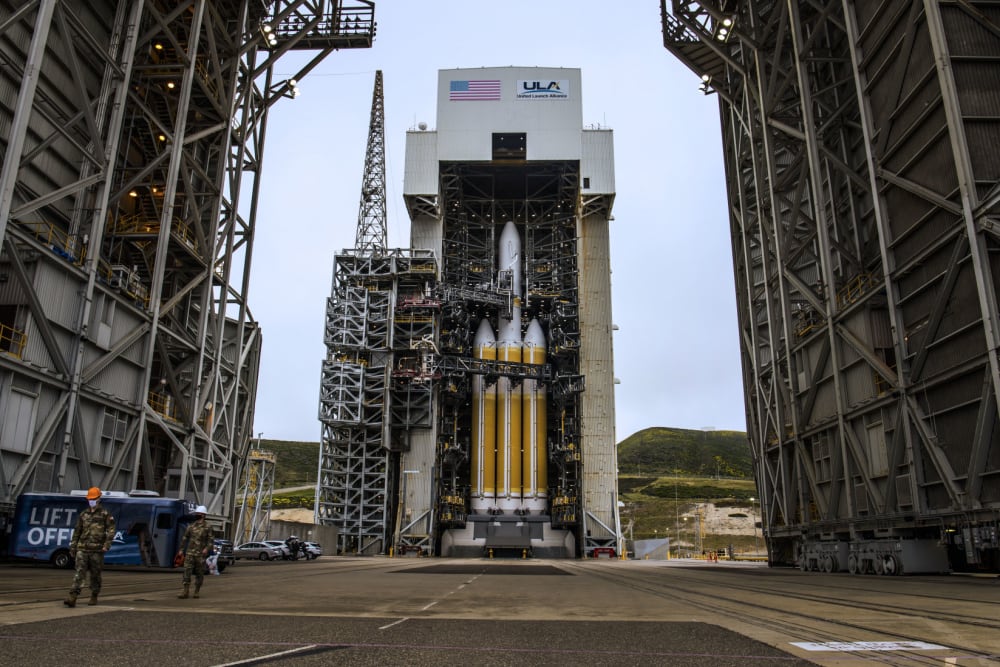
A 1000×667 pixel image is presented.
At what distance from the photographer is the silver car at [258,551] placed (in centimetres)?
3506

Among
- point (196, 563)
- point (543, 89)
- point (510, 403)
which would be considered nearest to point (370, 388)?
point (510, 403)

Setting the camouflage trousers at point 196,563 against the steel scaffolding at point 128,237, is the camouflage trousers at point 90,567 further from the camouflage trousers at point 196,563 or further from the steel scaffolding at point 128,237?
the steel scaffolding at point 128,237

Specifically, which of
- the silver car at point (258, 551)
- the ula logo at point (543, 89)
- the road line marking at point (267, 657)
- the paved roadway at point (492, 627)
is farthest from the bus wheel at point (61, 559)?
the ula logo at point (543, 89)

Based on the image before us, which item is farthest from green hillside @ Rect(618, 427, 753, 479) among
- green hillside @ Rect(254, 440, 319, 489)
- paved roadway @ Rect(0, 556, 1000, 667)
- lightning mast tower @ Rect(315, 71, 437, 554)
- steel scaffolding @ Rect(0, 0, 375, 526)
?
paved roadway @ Rect(0, 556, 1000, 667)

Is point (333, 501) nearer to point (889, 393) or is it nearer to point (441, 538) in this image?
point (441, 538)

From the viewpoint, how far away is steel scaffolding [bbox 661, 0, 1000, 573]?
19141 mm

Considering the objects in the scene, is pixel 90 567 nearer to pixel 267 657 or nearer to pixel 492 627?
pixel 267 657

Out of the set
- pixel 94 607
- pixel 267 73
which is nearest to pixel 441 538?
pixel 267 73

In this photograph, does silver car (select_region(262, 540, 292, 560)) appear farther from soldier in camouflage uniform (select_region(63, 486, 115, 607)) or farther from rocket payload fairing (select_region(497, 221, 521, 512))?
soldier in camouflage uniform (select_region(63, 486, 115, 607))

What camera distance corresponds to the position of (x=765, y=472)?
33.6m

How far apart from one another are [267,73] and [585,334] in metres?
26.1

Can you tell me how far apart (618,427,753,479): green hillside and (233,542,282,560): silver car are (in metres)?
119

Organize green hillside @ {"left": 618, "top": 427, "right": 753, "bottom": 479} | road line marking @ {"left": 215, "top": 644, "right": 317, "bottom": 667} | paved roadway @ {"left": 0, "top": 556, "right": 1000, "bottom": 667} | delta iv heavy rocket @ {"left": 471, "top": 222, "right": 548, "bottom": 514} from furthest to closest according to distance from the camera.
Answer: green hillside @ {"left": 618, "top": 427, "right": 753, "bottom": 479}
delta iv heavy rocket @ {"left": 471, "top": 222, "right": 548, "bottom": 514}
paved roadway @ {"left": 0, "top": 556, "right": 1000, "bottom": 667}
road line marking @ {"left": 215, "top": 644, "right": 317, "bottom": 667}

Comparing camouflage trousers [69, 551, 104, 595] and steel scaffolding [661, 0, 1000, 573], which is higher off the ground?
steel scaffolding [661, 0, 1000, 573]
